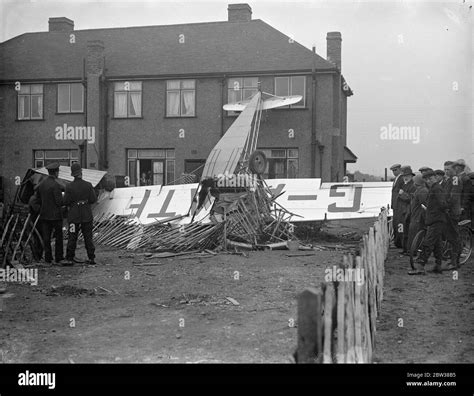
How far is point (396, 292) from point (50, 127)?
23.0m

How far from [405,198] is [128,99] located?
703 inches

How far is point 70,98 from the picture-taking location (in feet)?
93.0

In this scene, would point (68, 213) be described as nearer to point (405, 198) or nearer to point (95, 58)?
point (405, 198)

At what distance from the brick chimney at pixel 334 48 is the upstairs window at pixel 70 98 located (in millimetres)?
12051

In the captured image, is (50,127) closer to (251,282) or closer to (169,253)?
(169,253)

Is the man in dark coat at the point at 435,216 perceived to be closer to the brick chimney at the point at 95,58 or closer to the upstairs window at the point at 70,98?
the brick chimney at the point at 95,58

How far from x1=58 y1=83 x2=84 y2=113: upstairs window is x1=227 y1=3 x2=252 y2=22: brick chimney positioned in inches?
329

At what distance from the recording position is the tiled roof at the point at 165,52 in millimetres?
26516

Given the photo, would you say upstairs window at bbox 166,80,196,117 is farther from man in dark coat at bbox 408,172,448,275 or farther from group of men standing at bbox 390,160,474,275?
man in dark coat at bbox 408,172,448,275

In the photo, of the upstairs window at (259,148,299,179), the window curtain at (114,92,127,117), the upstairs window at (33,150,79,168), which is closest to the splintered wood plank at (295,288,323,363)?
the upstairs window at (259,148,299,179)

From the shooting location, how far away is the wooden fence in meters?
4.04

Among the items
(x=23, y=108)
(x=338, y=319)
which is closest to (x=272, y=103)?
(x=23, y=108)
